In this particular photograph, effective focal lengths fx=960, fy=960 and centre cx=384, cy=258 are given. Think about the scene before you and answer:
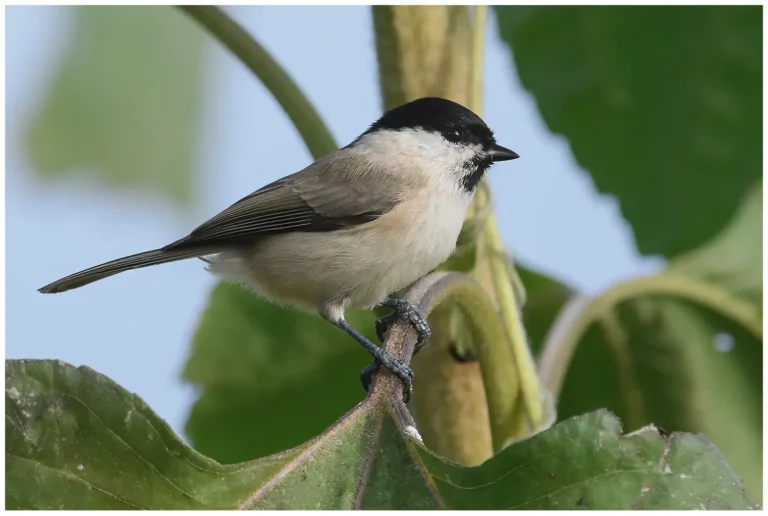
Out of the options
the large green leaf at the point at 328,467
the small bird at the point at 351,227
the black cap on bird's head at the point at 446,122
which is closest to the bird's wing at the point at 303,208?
the small bird at the point at 351,227

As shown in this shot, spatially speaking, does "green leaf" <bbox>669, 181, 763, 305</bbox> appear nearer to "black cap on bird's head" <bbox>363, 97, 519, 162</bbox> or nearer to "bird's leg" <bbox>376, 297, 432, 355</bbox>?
"black cap on bird's head" <bbox>363, 97, 519, 162</bbox>

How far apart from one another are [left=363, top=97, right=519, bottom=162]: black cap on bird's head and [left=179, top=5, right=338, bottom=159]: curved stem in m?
0.16

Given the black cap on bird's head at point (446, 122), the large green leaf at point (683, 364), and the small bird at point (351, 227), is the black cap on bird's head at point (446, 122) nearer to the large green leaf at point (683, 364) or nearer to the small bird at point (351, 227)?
the small bird at point (351, 227)

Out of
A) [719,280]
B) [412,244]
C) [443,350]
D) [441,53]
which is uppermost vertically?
[441,53]

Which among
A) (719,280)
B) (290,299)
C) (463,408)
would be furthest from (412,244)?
(719,280)

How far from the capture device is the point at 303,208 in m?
1.75

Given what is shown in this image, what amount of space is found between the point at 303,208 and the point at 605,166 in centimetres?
55

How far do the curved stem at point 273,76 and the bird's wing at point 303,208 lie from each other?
421mm

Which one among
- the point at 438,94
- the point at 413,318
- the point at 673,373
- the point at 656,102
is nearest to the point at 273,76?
the point at 438,94

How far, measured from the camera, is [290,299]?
1.71 m

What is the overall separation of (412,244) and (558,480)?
2.38 ft

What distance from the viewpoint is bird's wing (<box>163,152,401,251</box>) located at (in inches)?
66.6

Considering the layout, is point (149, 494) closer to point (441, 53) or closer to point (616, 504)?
point (616, 504)

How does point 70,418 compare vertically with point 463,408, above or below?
above
